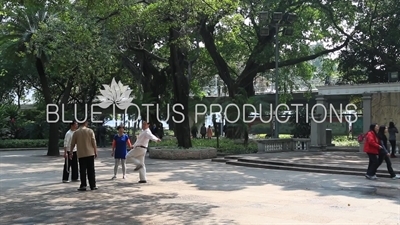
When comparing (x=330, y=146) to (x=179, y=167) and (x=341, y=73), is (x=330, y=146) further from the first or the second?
(x=179, y=167)

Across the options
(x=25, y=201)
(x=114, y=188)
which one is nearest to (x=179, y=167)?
(x=114, y=188)

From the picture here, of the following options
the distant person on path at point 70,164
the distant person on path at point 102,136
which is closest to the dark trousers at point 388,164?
the distant person on path at point 70,164

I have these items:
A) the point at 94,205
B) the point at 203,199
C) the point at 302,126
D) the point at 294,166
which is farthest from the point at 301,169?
the point at 302,126

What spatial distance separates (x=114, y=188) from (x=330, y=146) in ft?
57.2

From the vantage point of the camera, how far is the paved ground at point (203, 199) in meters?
7.64

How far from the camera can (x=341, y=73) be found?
32.0 metres

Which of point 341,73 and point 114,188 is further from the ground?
point 341,73

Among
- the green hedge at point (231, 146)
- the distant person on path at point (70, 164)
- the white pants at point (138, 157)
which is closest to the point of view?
the white pants at point (138, 157)

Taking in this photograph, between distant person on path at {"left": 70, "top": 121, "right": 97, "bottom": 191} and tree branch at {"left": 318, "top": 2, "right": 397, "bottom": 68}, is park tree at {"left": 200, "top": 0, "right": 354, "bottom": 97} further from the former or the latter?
distant person on path at {"left": 70, "top": 121, "right": 97, "bottom": 191}

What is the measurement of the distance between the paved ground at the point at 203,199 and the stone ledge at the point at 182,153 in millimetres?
5381

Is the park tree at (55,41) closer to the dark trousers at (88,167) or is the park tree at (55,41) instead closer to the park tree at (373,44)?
the dark trousers at (88,167)

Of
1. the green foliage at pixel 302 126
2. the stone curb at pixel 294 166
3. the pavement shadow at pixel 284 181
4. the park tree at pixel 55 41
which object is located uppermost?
the park tree at pixel 55 41

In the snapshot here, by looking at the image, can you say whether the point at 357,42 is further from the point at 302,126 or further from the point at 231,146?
the point at 231,146

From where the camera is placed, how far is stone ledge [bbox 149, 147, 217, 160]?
20.1 metres
